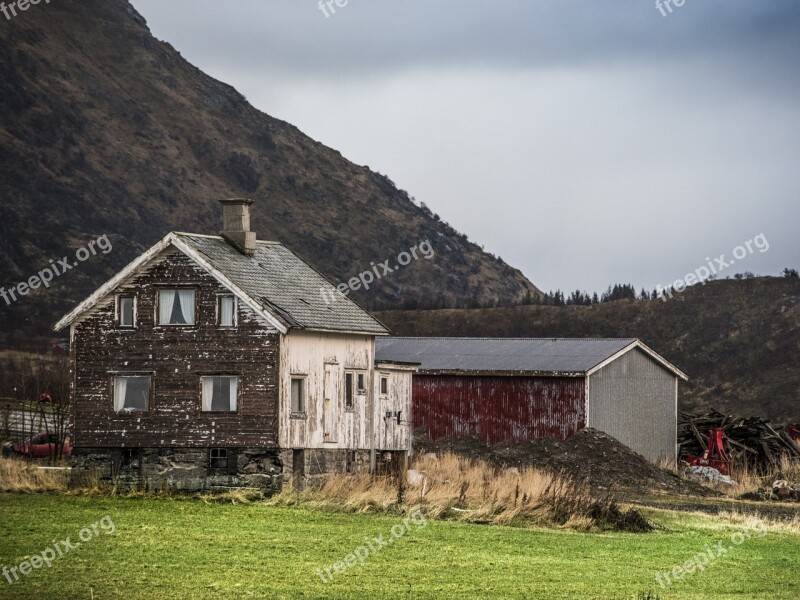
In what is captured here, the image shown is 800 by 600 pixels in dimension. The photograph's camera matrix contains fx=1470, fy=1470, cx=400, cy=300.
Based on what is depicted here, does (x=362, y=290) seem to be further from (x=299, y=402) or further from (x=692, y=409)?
(x=299, y=402)

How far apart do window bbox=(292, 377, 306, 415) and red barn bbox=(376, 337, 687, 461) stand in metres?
14.6

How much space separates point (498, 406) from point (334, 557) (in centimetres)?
2834

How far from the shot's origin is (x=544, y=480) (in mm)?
39188

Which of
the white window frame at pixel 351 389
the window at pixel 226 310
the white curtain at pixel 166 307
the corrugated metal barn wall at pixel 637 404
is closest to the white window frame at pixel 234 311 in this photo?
the window at pixel 226 310

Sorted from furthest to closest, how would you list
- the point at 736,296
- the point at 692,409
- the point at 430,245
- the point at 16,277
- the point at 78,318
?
the point at 430,245 → the point at 16,277 → the point at 736,296 → the point at 692,409 → the point at 78,318

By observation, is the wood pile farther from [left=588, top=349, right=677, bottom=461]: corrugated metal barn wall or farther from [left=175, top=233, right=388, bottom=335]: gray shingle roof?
[left=175, top=233, right=388, bottom=335]: gray shingle roof

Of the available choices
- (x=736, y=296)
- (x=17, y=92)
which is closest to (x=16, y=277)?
(x=17, y=92)

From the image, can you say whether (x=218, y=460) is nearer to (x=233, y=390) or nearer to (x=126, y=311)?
(x=233, y=390)

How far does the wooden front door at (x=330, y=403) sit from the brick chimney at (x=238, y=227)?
4526 mm

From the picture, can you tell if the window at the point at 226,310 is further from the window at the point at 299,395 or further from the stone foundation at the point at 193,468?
the stone foundation at the point at 193,468

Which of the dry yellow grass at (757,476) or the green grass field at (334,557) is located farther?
the dry yellow grass at (757,476)

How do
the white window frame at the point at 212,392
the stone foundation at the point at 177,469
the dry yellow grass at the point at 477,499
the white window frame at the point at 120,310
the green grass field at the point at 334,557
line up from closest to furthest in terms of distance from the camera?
the green grass field at the point at 334,557 → the dry yellow grass at the point at 477,499 → the stone foundation at the point at 177,469 → the white window frame at the point at 212,392 → the white window frame at the point at 120,310

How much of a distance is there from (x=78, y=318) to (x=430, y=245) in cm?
13208

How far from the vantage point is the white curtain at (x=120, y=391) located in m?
41.0
